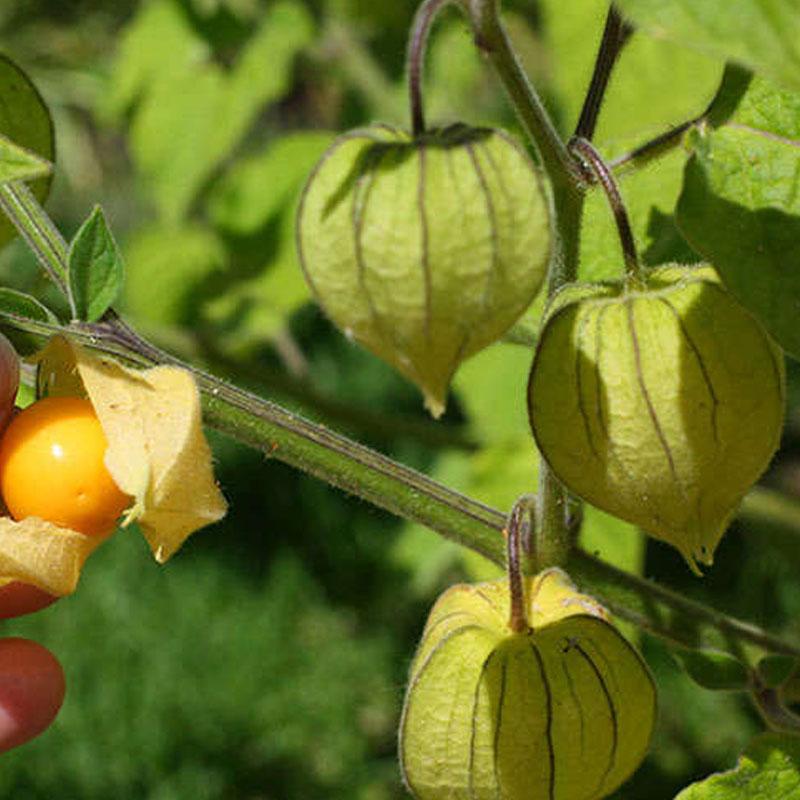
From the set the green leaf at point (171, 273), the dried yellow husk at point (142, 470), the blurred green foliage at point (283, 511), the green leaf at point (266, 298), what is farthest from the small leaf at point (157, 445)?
the green leaf at point (171, 273)

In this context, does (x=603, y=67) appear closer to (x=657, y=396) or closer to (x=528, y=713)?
(x=657, y=396)

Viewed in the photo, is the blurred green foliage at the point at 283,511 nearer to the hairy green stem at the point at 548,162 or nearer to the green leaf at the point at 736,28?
the hairy green stem at the point at 548,162

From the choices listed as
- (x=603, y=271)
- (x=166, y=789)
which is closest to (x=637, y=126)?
(x=603, y=271)

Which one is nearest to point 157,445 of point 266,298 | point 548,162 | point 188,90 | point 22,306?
point 22,306

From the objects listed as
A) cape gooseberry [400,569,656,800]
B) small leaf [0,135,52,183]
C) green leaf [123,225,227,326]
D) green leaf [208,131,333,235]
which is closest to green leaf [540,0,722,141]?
green leaf [208,131,333,235]

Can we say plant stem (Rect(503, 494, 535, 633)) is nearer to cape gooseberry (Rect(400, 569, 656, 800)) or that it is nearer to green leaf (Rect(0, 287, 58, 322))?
cape gooseberry (Rect(400, 569, 656, 800))
